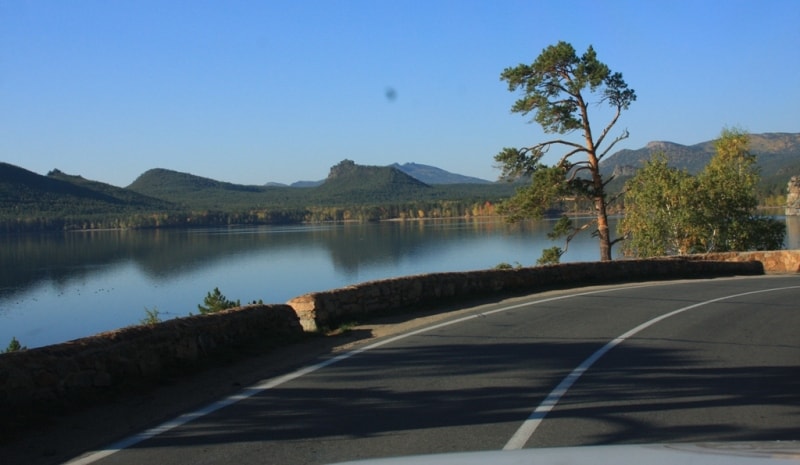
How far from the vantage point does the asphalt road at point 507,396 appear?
5.26 m

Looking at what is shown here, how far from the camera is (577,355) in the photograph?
8492mm

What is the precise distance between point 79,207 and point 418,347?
113369 millimetres

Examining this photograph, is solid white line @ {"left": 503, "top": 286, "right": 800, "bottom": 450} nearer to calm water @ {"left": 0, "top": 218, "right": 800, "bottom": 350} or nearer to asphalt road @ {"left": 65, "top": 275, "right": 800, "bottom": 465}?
asphalt road @ {"left": 65, "top": 275, "right": 800, "bottom": 465}

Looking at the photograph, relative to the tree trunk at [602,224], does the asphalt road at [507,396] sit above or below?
below

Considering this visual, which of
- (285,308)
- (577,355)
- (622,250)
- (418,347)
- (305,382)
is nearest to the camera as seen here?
(305,382)

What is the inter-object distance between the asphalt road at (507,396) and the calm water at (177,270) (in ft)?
77.3

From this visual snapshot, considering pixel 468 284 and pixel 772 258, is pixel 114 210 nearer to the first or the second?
pixel 772 258

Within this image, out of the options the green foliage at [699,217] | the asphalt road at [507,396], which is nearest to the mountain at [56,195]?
the green foliage at [699,217]

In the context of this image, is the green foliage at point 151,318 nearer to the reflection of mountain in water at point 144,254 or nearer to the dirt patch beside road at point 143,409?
the dirt patch beside road at point 143,409

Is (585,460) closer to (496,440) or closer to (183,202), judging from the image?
(496,440)

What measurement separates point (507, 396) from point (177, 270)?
53539 mm

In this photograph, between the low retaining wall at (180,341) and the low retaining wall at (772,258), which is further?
the low retaining wall at (772,258)

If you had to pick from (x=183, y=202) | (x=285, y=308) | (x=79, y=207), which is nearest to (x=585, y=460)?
(x=285, y=308)

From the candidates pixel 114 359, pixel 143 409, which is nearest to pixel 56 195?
pixel 114 359
